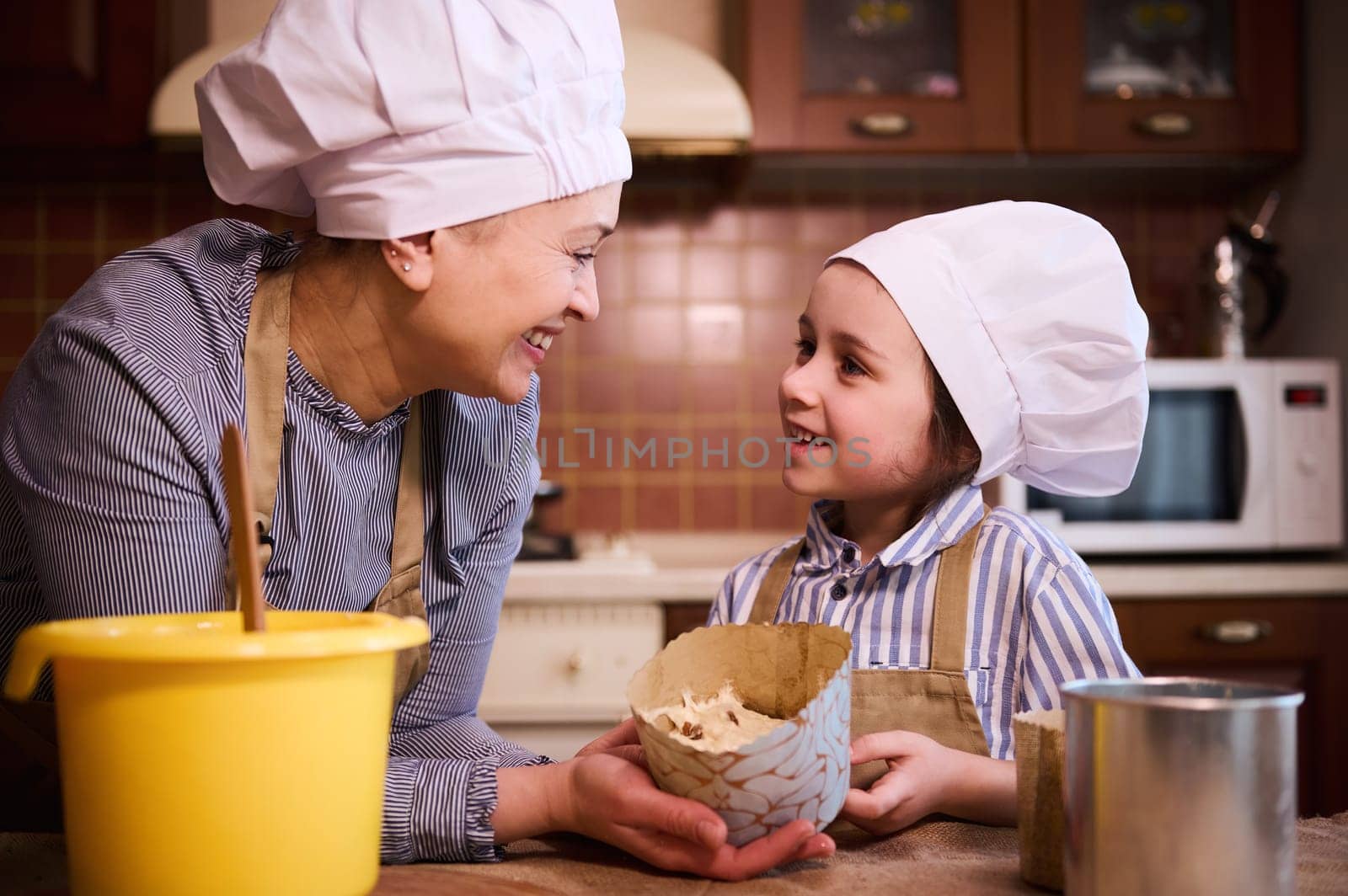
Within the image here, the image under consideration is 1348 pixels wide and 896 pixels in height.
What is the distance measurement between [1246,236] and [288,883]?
2410 millimetres

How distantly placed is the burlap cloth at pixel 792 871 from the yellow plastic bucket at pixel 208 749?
0.11 meters

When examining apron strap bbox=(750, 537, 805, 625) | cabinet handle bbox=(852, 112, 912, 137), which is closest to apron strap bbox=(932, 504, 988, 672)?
apron strap bbox=(750, 537, 805, 625)

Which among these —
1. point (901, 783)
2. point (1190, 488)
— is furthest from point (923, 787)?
point (1190, 488)

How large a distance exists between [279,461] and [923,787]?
568 mm

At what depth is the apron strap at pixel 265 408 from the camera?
986mm

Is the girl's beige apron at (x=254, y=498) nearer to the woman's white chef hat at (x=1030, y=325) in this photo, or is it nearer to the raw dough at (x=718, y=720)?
the raw dough at (x=718, y=720)

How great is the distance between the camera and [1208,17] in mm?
2443

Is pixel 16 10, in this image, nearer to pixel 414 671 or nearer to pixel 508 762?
pixel 414 671

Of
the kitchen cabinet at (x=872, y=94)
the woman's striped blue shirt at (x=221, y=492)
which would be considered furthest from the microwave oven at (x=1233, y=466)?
the woman's striped blue shirt at (x=221, y=492)

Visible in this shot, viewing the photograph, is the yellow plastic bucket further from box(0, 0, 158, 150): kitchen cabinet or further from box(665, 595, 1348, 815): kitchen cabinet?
box(0, 0, 158, 150): kitchen cabinet

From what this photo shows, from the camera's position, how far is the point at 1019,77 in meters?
2.37

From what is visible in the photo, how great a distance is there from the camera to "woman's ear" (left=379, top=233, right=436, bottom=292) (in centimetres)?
101

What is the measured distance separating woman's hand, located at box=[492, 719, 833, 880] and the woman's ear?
434mm
